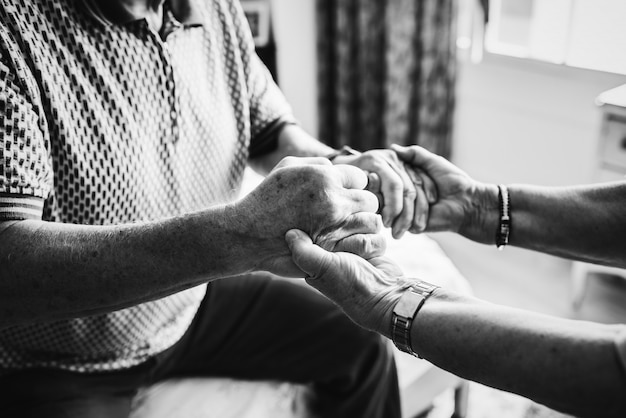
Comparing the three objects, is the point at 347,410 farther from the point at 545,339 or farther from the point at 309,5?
the point at 309,5

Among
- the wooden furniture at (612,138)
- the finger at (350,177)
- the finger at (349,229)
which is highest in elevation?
the finger at (350,177)

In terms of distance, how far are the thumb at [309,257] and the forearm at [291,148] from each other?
48 centimetres

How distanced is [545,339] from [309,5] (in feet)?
10.2

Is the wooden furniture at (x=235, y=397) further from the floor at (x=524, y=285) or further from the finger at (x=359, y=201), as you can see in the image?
the floor at (x=524, y=285)

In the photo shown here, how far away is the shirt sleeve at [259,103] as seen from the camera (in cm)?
142

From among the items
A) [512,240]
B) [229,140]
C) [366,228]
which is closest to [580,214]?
[512,240]

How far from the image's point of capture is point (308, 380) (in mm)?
1312

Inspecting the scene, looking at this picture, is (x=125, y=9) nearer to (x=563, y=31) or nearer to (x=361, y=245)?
(x=361, y=245)

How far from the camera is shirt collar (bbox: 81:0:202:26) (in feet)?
3.59

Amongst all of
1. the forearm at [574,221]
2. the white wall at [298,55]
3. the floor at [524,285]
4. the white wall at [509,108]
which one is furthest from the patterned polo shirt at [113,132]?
the white wall at [298,55]

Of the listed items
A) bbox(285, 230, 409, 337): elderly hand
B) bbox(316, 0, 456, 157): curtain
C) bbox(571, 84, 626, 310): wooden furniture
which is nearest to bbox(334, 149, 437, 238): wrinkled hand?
bbox(285, 230, 409, 337): elderly hand

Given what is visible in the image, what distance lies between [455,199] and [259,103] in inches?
21.1

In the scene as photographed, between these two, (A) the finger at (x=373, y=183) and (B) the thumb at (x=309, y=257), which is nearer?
(B) the thumb at (x=309, y=257)

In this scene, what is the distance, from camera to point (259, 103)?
145cm
